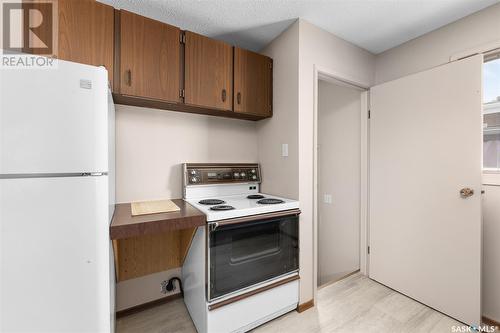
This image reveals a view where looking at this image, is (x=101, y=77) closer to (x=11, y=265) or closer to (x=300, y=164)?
(x=11, y=265)

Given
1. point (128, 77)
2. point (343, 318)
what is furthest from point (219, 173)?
point (343, 318)

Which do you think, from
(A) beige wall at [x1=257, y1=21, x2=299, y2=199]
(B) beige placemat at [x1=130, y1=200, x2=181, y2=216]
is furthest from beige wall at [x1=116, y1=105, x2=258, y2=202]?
(A) beige wall at [x1=257, y1=21, x2=299, y2=199]

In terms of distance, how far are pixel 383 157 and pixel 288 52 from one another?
4.65 feet

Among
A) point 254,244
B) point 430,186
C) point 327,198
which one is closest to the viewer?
point 254,244

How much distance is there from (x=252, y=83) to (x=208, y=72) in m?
0.43

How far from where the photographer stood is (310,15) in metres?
1.78

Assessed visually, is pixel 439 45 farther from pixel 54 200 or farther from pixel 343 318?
pixel 54 200

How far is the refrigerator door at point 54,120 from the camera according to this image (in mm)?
849

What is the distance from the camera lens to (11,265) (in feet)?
2.84

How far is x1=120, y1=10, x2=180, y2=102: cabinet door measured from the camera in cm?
149

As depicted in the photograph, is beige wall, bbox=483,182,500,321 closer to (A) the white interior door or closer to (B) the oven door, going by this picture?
(A) the white interior door

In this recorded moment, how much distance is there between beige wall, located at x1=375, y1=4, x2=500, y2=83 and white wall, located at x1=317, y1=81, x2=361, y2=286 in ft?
1.39

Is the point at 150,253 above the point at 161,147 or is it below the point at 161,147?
below

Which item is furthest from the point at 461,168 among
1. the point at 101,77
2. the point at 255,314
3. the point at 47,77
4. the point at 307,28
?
the point at 47,77
